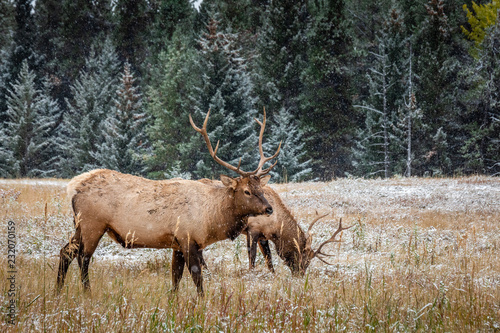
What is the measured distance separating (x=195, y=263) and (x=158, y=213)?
30.6 inches

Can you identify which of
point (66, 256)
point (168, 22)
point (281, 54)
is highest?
point (168, 22)

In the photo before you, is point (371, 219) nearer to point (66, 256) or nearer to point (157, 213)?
point (157, 213)

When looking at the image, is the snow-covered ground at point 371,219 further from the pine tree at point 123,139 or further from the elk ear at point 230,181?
the pine tree at point 123,139

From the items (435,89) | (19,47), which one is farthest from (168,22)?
(435,89)

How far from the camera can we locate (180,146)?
2816 cm

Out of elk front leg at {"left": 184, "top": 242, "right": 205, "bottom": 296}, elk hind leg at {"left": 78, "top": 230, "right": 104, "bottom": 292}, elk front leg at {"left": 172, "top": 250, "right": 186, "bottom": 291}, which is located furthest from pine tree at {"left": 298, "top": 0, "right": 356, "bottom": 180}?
elk hind leg at {"left": 78, "top": 230, "right": 104, "bottom": 292}

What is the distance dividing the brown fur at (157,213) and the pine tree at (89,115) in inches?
1027

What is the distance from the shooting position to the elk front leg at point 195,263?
4.96 meters

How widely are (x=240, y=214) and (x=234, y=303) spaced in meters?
1.73

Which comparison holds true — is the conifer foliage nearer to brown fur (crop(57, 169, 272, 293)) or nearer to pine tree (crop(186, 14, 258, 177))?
pine tree (crop(186, 14, 258, 177))

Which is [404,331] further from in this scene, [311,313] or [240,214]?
[240,214]

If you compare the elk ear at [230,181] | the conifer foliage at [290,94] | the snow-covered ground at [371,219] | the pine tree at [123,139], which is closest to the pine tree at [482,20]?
the conifer foliage at [290,94]

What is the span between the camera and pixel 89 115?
1281 inches

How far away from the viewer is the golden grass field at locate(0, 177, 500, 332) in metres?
3.45
